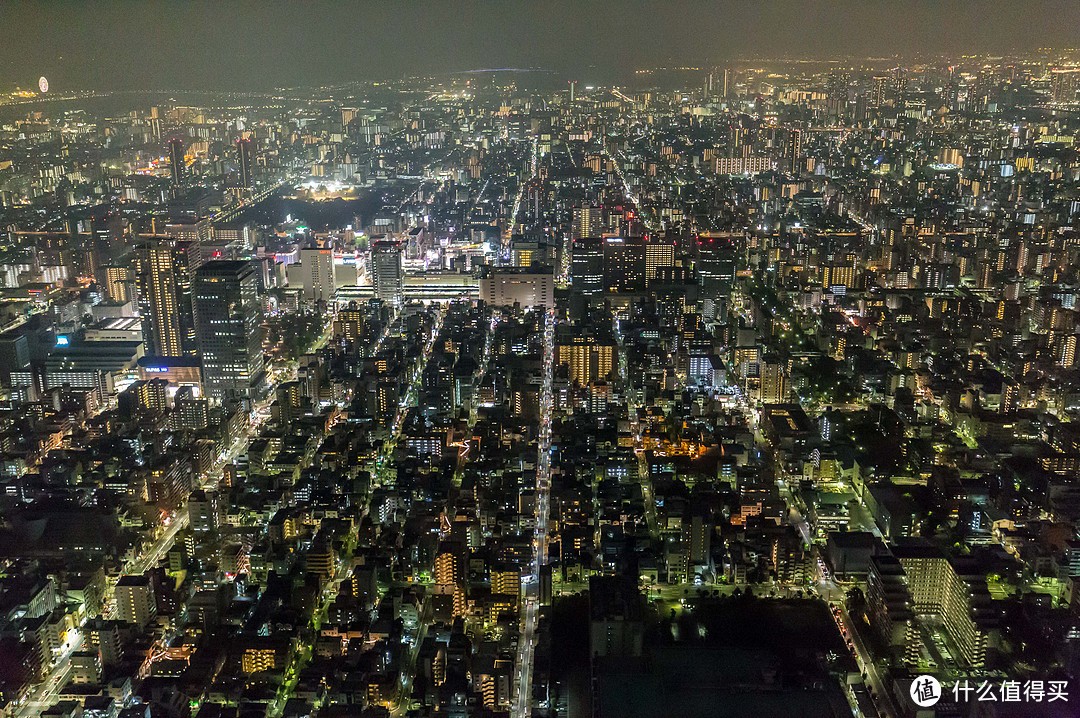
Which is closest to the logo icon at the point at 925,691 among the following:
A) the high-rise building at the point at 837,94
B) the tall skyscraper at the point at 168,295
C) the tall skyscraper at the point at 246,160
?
the high-rise building at the point at 837,94

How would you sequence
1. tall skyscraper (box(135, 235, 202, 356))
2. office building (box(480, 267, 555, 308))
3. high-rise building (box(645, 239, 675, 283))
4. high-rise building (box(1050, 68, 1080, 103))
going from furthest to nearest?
high-rise building (box(645, 239, 675, 283)) < office building (box(480, 267, 555, 308)) < tall skyscraper (box(135, 235, 202, 356)) < high-rise building (box(1050, 68, 1080, 103))

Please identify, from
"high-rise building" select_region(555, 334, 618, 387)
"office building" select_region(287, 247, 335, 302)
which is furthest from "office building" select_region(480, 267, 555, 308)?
"high-rise building" select_region(555, 334, 618, 387)

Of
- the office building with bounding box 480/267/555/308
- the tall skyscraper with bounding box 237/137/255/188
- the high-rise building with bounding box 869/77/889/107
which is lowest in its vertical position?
the office building with bounding box 480/267/555/308

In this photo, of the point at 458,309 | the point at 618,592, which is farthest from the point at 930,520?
the point at 458,309

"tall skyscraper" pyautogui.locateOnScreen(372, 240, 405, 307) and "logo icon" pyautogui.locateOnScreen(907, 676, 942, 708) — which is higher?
"tall skyscraper" pyautogui.locateOnScreen(372, 240, 405, 307)

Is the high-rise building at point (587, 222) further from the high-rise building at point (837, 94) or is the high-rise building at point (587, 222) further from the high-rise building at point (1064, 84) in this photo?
the high-rise building at point (1064, 84)

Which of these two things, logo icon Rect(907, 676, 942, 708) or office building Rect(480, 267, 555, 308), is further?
office building Rect(480, 267, 555, 308)

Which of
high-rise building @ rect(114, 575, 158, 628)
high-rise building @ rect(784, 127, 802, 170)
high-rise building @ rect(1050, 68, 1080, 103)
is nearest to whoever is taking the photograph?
high-rise building @ rect(114, 575, 158, 628)

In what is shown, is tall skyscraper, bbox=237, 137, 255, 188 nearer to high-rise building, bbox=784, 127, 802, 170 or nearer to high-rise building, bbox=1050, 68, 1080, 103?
high-rise building, bbox=784, 127, 802, 170
